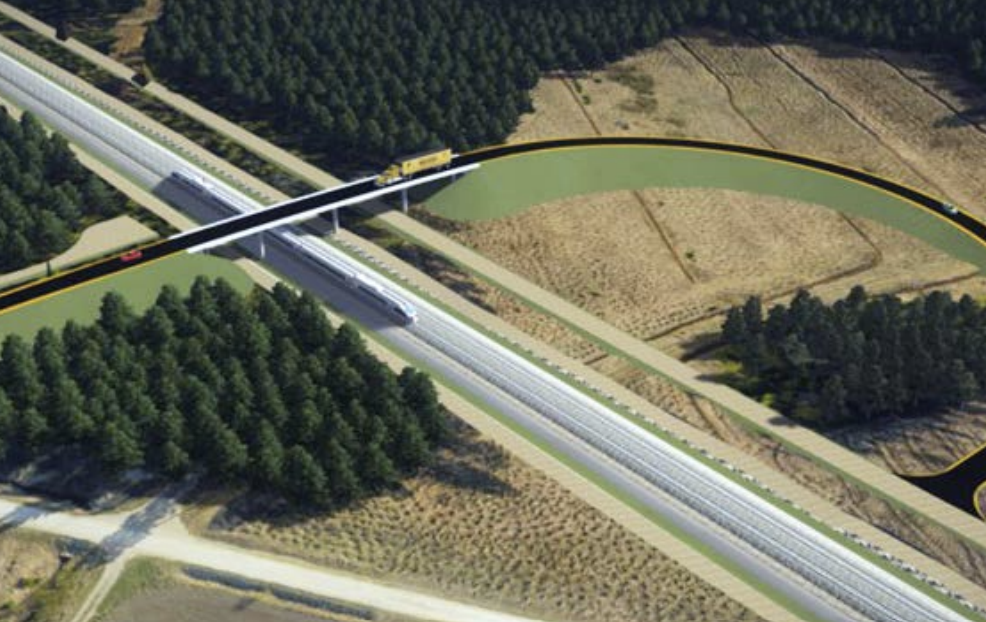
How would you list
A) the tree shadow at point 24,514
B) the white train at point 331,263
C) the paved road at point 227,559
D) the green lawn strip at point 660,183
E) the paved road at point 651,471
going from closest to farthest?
the paved road at point 227,559, the paved road at point 651,471, the tree shadow at point 24,514, the white train at point 331,263, the green lawn strip at point 660,183

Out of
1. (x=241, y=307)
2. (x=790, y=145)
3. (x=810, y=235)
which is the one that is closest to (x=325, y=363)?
(x=241, y=307)

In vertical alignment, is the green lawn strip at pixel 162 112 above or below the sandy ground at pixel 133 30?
below

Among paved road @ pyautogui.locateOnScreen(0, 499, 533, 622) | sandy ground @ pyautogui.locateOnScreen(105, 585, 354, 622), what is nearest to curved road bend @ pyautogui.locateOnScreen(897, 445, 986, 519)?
paved road @ pyautogui.locateOnScreen(0, 499, 533, 622)

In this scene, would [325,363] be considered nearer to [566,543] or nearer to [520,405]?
[520,405]

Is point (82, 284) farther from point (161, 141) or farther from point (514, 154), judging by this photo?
point (514, 154)

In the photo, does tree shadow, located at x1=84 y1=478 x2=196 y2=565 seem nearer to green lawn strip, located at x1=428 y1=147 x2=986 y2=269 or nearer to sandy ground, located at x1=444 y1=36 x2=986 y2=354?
sandy ground, located at x1=444 y1=36 x2=986 y2=354

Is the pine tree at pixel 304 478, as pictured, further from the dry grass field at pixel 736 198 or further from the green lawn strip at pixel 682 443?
the dry grass field at pixel 736 198

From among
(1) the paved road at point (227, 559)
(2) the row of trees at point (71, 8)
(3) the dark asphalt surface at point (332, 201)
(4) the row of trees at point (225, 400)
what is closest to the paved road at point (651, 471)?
(3) the dark asphalt surface at point (332, 201)
